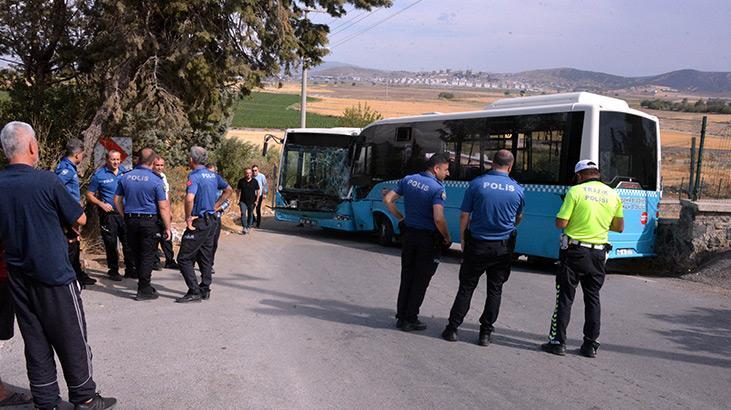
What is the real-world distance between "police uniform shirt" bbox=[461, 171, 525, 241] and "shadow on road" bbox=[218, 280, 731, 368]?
3.81 ft

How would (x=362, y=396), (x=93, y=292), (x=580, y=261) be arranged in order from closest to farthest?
(x=362, y=396) < (x=580, y=261) < (x=93, y=292)

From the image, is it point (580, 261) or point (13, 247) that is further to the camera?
→ point (580, 261)

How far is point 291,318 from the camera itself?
24.5ft

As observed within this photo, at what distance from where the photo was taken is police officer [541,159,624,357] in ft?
20.2

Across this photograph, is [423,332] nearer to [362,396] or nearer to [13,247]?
[362,396]

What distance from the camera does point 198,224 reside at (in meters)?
7.86

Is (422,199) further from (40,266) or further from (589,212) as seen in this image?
(40,266)

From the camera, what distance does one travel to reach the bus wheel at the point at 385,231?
15.5 metres

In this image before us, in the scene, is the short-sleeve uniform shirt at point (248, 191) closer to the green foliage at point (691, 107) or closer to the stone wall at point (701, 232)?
the stone wall at point (701, 232)

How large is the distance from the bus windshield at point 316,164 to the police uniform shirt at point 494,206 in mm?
10762

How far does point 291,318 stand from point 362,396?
8.44ft

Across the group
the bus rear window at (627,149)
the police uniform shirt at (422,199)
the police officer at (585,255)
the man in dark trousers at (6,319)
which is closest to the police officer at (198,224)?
the police uniform shirt at (422,199)

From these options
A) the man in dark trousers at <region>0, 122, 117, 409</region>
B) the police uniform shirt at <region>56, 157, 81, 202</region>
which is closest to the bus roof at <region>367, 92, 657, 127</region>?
the police uniform shirt at <region>56, 157, 81, 202</region>

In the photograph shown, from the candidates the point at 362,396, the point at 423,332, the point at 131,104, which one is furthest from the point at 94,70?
the point at 362,396
